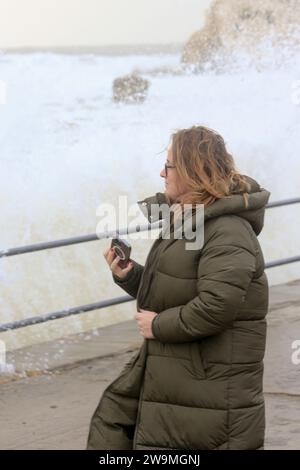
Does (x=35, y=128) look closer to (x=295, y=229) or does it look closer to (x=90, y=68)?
(x=90, y=68)

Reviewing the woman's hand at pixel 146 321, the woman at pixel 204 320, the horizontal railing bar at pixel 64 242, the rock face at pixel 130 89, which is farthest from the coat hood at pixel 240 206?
the rock face at pixel 130 89

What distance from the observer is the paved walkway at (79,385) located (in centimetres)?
544

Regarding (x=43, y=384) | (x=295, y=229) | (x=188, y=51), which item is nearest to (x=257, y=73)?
(x=188, y=51)

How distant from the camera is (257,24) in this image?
25766mm

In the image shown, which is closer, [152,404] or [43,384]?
[152,404]

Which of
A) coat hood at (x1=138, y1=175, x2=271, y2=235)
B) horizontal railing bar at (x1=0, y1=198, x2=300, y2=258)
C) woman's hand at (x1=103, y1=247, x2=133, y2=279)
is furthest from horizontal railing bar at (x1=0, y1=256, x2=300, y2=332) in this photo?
coat hood at (x1=138, y1=175, x2=271, y2=235)

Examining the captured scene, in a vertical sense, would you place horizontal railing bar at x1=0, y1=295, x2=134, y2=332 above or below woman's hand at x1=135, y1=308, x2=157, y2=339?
below

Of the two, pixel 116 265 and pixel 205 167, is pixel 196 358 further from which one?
pixel 205 167

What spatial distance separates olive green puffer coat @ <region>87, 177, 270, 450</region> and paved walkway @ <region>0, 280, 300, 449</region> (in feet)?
4.77

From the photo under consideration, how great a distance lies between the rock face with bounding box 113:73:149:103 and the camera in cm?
2631

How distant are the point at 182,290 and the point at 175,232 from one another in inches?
7.8

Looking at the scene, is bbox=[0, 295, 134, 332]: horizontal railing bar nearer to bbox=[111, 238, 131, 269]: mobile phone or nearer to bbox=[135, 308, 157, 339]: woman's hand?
bbox=[111, 238, 131, 269]: mobile phone

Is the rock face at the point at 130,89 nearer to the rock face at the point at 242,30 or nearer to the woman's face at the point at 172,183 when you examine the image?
the rock face at the point at 242,30

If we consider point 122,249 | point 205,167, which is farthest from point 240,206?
point 122,249
